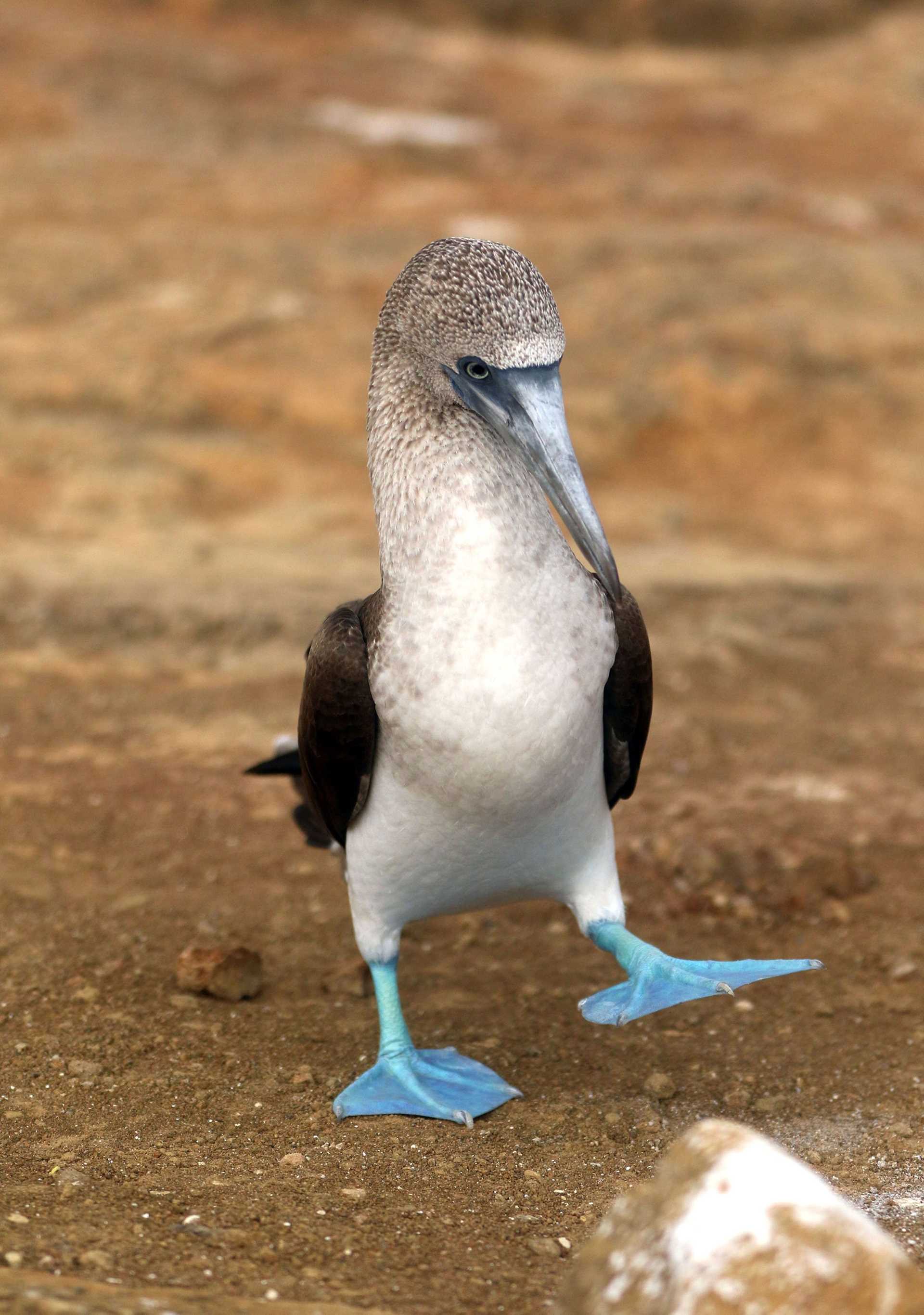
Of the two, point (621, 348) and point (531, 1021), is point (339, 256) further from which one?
point (531, 1021)

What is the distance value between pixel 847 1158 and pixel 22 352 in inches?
362

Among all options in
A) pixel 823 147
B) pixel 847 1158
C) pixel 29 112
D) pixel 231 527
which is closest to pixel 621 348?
pixel 231 527

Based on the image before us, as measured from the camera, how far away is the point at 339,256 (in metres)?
11.3

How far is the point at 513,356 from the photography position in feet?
10.6

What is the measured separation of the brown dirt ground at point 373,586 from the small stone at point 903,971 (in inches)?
0.5

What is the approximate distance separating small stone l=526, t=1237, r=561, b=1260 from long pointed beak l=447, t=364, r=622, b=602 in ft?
4.62

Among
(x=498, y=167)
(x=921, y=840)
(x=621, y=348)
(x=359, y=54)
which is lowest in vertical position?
(x=921, y=840)

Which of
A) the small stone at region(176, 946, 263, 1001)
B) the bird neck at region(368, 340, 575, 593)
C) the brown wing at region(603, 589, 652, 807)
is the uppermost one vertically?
the bird neck at region(368, 340, 575, 593)

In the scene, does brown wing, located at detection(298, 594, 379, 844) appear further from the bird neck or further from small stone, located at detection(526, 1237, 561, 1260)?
small stone, located at detection(526, 1237, 561, 1260)

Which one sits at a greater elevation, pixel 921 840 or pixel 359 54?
pixel 359 54

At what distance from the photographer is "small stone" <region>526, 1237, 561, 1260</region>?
2.98 metres

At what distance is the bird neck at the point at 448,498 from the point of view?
327 cm

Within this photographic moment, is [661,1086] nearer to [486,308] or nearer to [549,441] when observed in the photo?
[549,441]

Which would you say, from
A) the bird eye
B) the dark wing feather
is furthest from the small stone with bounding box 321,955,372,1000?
the bird eye
